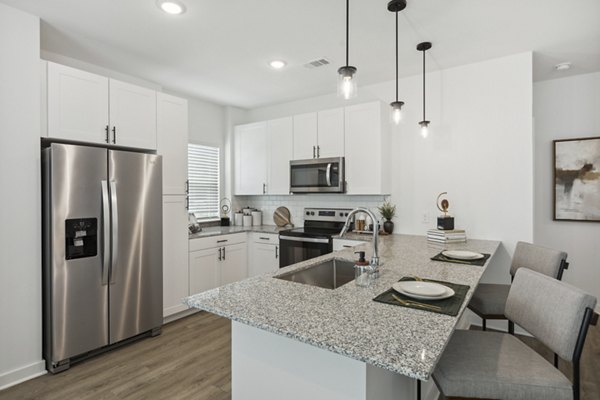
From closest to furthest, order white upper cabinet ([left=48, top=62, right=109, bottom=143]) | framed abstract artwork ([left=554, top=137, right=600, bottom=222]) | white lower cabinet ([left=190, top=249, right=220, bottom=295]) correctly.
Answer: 1. white upper cabinet ([left=48, top=62, right=109, bottom=143])
2. framed abstract artwork ([left=554, top=137, right=600, bottom=222])
3. white lower cabinet ([left=190, top=249, right=220, bottom=295])

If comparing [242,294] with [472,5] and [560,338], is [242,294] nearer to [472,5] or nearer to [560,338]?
[560,338]

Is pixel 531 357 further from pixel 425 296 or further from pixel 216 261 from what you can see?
pixel 216 261

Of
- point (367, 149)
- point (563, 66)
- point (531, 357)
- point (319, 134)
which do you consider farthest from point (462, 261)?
point (563, 66)

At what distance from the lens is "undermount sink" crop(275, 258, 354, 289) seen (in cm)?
202

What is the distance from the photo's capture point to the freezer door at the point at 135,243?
2732mm

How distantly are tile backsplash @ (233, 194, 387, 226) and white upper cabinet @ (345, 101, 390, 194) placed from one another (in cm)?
33

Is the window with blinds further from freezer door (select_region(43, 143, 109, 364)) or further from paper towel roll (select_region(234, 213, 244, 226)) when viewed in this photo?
freezer door (select_region(43, 143, 109, 364))

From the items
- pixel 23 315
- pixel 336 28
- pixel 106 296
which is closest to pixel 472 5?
pixel 336 28

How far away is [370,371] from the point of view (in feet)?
3.76

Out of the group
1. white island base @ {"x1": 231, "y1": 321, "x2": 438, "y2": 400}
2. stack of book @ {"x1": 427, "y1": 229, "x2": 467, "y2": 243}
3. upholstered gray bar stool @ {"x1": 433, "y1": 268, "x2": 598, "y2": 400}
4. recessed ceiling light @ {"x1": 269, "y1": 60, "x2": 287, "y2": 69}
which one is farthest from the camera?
recessed ceiling light @ {"x1": 269, "y1": 60, "x2": 287, "y2": 69}

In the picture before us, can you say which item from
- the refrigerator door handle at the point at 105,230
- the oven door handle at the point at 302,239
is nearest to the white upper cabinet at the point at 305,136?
the oven door handle at the point at 302,239

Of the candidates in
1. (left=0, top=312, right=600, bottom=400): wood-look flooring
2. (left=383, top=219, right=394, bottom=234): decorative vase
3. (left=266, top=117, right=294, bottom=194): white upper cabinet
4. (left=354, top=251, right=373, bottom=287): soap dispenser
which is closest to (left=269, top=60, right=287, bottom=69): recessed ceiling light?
(left=266, top=117, right=294, bottom=194): white upper cabinet

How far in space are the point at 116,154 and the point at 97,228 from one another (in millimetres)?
633

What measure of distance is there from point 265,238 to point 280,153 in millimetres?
1155
